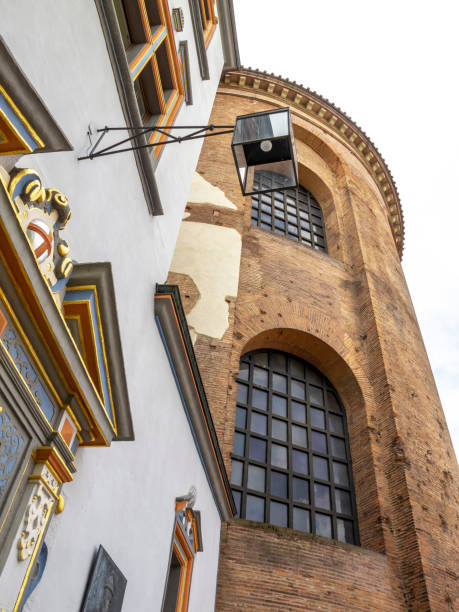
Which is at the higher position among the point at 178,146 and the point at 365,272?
the point at 365,272

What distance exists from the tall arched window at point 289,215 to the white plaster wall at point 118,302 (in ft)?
21.9

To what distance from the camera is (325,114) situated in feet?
47.5

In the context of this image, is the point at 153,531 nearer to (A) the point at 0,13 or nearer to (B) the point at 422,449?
(A) the point at 0,13

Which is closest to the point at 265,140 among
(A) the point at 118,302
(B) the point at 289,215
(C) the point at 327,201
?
(A) the point at 118,302

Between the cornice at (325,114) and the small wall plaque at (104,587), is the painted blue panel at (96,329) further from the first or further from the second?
the cornice at (325,114)

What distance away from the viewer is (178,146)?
15.0ft

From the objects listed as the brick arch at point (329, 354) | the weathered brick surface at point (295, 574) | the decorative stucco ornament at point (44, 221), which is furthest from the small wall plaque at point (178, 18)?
the weathered brick surface at point (295, 574)

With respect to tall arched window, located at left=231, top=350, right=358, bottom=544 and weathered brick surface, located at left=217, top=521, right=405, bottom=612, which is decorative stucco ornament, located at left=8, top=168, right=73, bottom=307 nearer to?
weathered brick surface, located at left=217, top=521, right=405, bottom=612

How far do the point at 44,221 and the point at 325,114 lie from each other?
46.1ft

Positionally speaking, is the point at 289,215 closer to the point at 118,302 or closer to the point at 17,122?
the point at 118,302

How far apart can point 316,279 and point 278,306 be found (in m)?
1.48

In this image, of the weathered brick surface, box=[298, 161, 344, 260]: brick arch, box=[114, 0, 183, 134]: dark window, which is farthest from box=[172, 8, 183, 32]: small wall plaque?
box=[298, 161, 344, 260]: brick arch

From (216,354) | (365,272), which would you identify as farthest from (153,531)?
(365,272)

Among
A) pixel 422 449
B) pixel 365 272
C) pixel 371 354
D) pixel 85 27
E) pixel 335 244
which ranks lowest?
pixel 85 27
